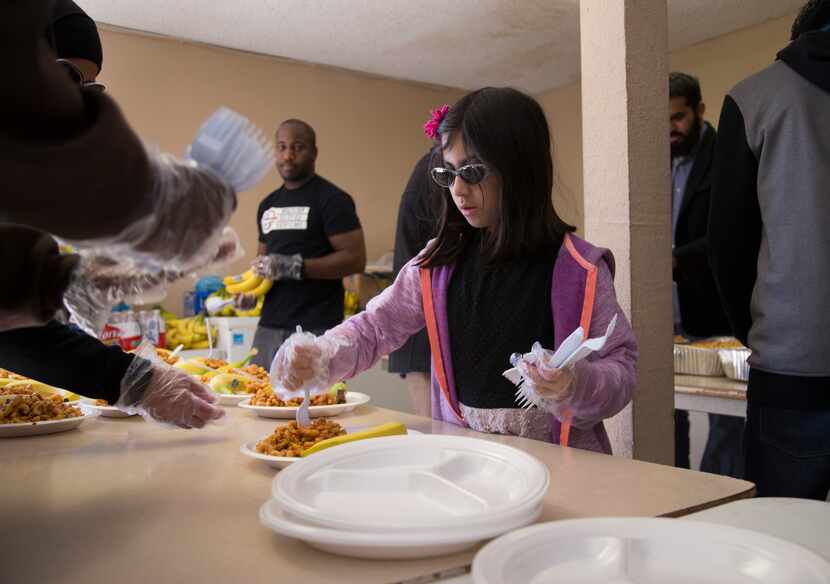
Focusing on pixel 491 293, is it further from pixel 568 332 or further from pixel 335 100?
pixel 335 100

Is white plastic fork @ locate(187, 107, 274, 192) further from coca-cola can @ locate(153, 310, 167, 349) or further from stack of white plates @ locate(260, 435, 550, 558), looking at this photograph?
coca-cola can @ locate(153, 310, 167, 349)

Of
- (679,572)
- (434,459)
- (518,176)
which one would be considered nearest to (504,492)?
(434,459)

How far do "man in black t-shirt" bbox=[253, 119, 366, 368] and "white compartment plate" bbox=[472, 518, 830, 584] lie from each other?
2.81 metres

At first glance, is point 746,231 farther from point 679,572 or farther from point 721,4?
point 721,4

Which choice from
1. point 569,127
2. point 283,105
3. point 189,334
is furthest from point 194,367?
point 569,127

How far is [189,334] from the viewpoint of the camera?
4730 millimetres

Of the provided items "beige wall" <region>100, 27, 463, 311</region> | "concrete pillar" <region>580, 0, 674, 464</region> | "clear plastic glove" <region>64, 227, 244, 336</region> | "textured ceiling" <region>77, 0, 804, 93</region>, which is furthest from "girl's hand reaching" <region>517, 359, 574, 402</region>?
"textured ceiling" <region>77, 0, 804, 93</region>

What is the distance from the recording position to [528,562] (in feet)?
2.44

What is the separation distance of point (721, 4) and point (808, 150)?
3.89 meters

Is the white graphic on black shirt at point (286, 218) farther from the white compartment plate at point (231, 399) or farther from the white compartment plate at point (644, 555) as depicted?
the white compartment plate at point (644, 555)

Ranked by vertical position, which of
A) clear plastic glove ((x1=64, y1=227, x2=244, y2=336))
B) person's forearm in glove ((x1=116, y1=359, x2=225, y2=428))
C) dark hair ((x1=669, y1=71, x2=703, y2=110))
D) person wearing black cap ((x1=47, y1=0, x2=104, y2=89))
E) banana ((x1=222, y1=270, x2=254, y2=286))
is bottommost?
person's forearm in glove ((x1=116, y1=359, x2=225, y2=428))

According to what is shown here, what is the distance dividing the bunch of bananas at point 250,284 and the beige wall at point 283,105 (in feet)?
3.82

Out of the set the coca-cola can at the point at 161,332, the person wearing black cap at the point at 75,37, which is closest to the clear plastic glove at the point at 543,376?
the person wearing black cap at the point at 75,37

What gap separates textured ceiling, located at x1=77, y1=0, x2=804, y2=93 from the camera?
16.1ft
